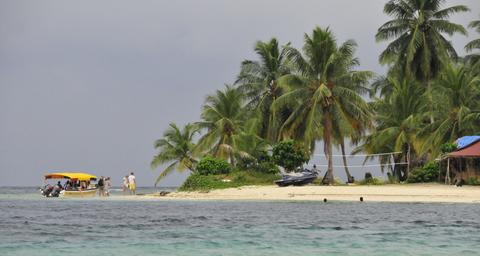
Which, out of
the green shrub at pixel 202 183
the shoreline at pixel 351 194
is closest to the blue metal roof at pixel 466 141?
the shoreline at pixel 351 194

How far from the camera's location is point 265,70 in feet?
162

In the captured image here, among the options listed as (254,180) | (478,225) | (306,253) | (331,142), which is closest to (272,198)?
(254,180)

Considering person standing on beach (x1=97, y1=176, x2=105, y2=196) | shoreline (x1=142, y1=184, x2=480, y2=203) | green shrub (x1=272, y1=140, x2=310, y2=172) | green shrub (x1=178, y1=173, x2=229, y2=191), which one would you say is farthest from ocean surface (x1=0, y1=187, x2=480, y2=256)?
person standing on beach (x1=97, y1=176, x2=105, y2=196)

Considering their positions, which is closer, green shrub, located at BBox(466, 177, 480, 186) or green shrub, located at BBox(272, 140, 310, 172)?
green shrub, located at BBox(466, 177, 480, 186)

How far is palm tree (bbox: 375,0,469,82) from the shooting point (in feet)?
154

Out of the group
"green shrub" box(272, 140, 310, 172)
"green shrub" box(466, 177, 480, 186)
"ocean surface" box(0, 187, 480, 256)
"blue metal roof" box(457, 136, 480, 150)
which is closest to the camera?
"ocean surface" box(0, 187, 480, 256)

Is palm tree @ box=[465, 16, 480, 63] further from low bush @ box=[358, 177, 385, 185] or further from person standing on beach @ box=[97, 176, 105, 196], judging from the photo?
person standing on beach @ box=[97, 176, 105, 196]

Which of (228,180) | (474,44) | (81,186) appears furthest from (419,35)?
(81,186)

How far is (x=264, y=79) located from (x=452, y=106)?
597 inches

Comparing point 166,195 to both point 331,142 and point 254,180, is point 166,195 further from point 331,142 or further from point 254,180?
point 331,142

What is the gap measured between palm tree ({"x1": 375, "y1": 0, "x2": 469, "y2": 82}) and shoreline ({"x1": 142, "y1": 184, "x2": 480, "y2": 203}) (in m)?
14.3

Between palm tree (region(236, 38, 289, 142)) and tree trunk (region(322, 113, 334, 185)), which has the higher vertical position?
palm tree (region(236, 38, 289, 142))

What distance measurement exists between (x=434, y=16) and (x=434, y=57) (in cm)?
304

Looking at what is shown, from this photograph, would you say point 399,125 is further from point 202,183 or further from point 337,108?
point 202,183
